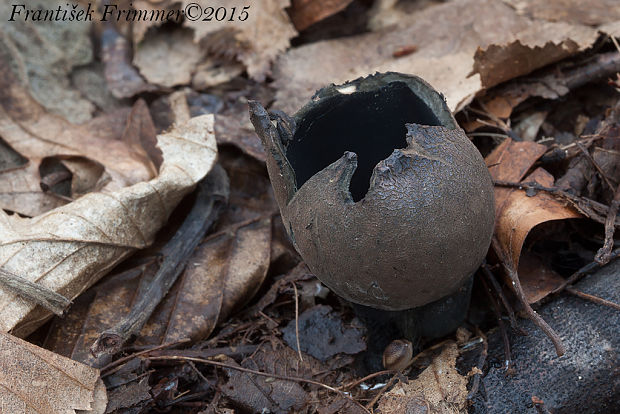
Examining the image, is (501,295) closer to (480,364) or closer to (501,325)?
(501,325)

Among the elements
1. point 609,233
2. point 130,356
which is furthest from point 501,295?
point 130,356

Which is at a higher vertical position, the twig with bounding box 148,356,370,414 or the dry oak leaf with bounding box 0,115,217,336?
the dry oak leaf with bounding box 0,115,217,336

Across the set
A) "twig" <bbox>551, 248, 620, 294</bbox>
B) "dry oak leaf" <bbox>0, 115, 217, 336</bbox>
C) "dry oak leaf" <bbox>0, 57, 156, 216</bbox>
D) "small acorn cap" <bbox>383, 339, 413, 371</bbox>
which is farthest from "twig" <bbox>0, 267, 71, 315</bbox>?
"twig" <bbox>551, 248, 620, 294</bbox>

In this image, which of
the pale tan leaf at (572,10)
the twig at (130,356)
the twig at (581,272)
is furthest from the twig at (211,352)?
the pale tan leaf at (572,10)

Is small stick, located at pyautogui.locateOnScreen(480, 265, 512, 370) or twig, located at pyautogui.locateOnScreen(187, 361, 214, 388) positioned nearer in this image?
small stick, located at pyautogui.locateOnScreen(480, 265, 512, 370)

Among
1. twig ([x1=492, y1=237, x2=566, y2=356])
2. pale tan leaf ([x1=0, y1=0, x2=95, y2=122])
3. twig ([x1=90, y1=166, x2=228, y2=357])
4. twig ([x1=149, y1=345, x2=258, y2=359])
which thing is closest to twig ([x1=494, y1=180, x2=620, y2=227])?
twig ([x1=492, y1=237, x2=566, y2=356])

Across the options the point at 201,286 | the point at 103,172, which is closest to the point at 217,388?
the point at 201,286

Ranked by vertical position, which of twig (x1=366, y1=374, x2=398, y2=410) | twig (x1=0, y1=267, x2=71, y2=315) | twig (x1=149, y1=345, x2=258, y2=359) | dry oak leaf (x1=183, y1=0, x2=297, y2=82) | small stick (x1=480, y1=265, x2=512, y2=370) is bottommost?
twig (x1=366, y1=374, x2=398, y2=410)

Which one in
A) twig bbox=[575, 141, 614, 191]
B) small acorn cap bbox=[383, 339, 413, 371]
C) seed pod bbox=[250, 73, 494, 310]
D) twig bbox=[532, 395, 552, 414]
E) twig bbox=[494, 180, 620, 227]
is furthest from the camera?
twig bbox=[575, 141, 614, 191]

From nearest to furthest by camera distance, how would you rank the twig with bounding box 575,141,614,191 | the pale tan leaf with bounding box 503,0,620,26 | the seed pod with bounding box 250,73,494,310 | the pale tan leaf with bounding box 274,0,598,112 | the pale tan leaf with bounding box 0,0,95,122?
the seed pod with bounding box 250,73,494,310 → the twig with bounding box 575,141,614,191 → the pale tan leaf with bounding box 274,0,598,112 → the pale tan leaf with bounding box 503,0,620,26 → the pale tan leaf with bounding box 0,0,95,122

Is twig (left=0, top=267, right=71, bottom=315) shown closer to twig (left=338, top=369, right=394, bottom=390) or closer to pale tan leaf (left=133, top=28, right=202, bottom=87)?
twig (left=338, top=369, right=394, bottom=390)
